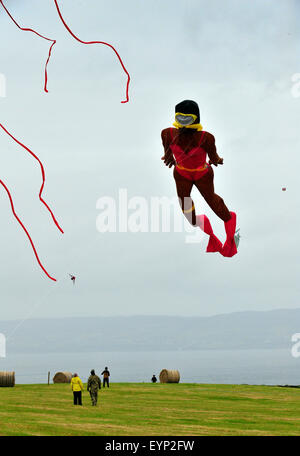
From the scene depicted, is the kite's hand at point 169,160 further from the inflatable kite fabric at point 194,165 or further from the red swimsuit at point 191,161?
the red swimsuit at point 191,161

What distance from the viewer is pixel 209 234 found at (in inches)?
693

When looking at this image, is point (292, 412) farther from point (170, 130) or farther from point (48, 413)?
point (170, 130)

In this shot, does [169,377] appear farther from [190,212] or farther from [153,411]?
[190,212]

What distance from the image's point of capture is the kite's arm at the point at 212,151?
1536 cm

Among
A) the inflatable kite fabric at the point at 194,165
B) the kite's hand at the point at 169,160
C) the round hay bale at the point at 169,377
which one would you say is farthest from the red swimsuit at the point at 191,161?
the round hay bale at the point at 169,377

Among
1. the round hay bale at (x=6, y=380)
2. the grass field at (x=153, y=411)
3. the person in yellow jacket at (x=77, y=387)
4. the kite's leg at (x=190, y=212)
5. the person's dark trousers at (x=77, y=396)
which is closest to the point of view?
the kite's leg at (x=190, y=212)

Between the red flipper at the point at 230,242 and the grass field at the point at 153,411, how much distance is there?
8439mm

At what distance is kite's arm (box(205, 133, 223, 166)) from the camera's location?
605 inches

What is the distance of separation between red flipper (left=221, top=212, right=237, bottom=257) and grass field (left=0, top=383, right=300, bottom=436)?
332 inches

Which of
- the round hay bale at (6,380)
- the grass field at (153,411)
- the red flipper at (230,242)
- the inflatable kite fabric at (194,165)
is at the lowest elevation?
the grass field at (153,411)

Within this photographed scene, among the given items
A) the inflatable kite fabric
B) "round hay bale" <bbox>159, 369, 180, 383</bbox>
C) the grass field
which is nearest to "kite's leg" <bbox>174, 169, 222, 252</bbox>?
the inflatable kite fabric

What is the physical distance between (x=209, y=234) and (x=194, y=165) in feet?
7.56

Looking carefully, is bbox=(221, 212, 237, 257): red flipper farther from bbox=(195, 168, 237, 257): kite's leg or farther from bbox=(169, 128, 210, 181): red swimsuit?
bbox=(169, 128, 210, 181): red swimsuit

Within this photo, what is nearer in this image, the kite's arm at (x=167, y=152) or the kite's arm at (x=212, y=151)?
the kite's arm at (x=212, y=151)
